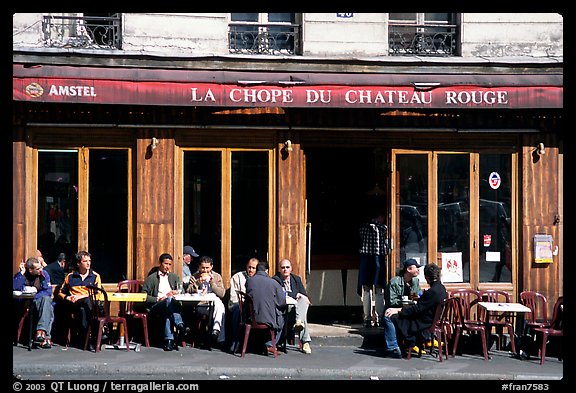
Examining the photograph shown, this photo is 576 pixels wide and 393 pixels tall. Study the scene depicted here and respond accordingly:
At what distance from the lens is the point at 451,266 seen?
15539mm

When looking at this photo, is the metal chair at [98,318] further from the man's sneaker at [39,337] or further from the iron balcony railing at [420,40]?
the iron balcony railing at [420,40]

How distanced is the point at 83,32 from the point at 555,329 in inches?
325

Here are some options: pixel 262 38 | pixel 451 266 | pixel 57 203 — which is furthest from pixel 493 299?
pixel 57 203

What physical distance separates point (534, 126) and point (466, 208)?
5.44 ft

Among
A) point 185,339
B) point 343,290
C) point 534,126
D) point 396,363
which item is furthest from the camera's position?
point 343,290

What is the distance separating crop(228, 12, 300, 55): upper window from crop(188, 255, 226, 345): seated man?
3372 mm

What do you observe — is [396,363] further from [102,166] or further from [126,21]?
[126,21]

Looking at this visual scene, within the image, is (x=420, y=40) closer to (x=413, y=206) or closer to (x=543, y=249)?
(x=413, y=206)

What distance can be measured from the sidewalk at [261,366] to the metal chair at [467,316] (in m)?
0.32

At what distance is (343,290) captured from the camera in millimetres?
17031

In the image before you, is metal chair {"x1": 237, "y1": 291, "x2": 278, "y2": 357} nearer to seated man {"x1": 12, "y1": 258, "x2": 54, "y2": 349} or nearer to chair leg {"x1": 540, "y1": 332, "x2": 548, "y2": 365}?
seated man {"x1": 12, "y1": 258, "x2": 54, "y2": 349}

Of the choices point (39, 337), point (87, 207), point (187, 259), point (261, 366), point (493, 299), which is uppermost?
point (87, 207)

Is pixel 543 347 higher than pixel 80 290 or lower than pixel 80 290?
lower
